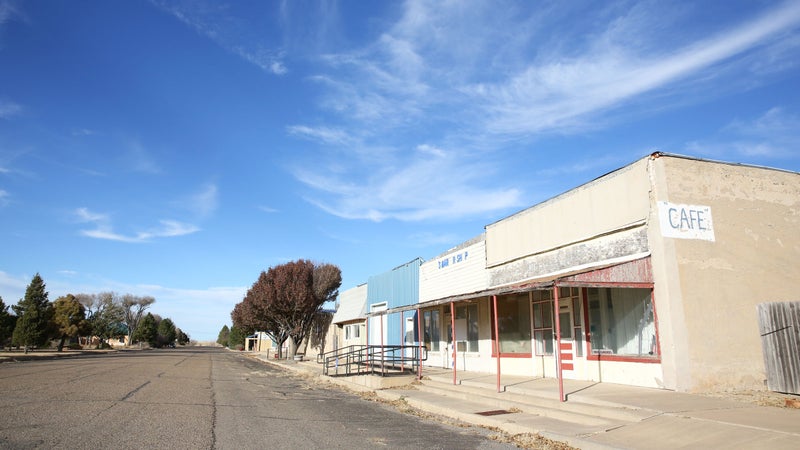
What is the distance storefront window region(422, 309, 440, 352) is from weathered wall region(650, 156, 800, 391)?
1236 centimetres

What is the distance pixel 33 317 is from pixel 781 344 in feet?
174

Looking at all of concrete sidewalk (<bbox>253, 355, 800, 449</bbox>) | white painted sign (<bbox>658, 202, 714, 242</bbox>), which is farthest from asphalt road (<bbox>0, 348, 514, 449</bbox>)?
white painted sign (<bbox>658, 202, 714, 242</bbox>)

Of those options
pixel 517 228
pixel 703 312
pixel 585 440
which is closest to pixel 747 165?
pixel 703 312

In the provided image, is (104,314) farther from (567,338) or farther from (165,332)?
(567,338)

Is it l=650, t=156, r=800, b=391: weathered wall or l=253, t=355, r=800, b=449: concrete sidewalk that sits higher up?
l=650, t=156, r=800, b=391: weathered wall

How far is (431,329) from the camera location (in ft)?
77.5

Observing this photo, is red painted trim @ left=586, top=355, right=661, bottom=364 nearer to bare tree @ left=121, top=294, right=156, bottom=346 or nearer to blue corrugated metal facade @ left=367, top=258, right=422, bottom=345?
blue corrugated metal facade @ left=367, top=258, right=422, bottom=345

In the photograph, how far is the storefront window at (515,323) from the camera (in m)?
16.6

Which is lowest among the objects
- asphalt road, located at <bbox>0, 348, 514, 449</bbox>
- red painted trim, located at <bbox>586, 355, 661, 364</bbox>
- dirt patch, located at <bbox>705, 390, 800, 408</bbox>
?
asphalt road, located at <bbox>0, 348, 514, 449</bbox>

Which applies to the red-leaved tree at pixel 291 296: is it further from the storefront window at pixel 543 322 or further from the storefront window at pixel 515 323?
the storefront window at pixel 543 322

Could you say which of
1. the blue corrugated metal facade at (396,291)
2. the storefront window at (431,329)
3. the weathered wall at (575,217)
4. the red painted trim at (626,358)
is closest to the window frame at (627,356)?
the red painted trim at (626,358)

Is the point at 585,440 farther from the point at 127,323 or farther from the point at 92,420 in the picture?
the point at 127,323

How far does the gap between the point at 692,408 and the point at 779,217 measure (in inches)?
258

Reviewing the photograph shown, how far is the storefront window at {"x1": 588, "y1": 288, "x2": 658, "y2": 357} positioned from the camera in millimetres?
12047
